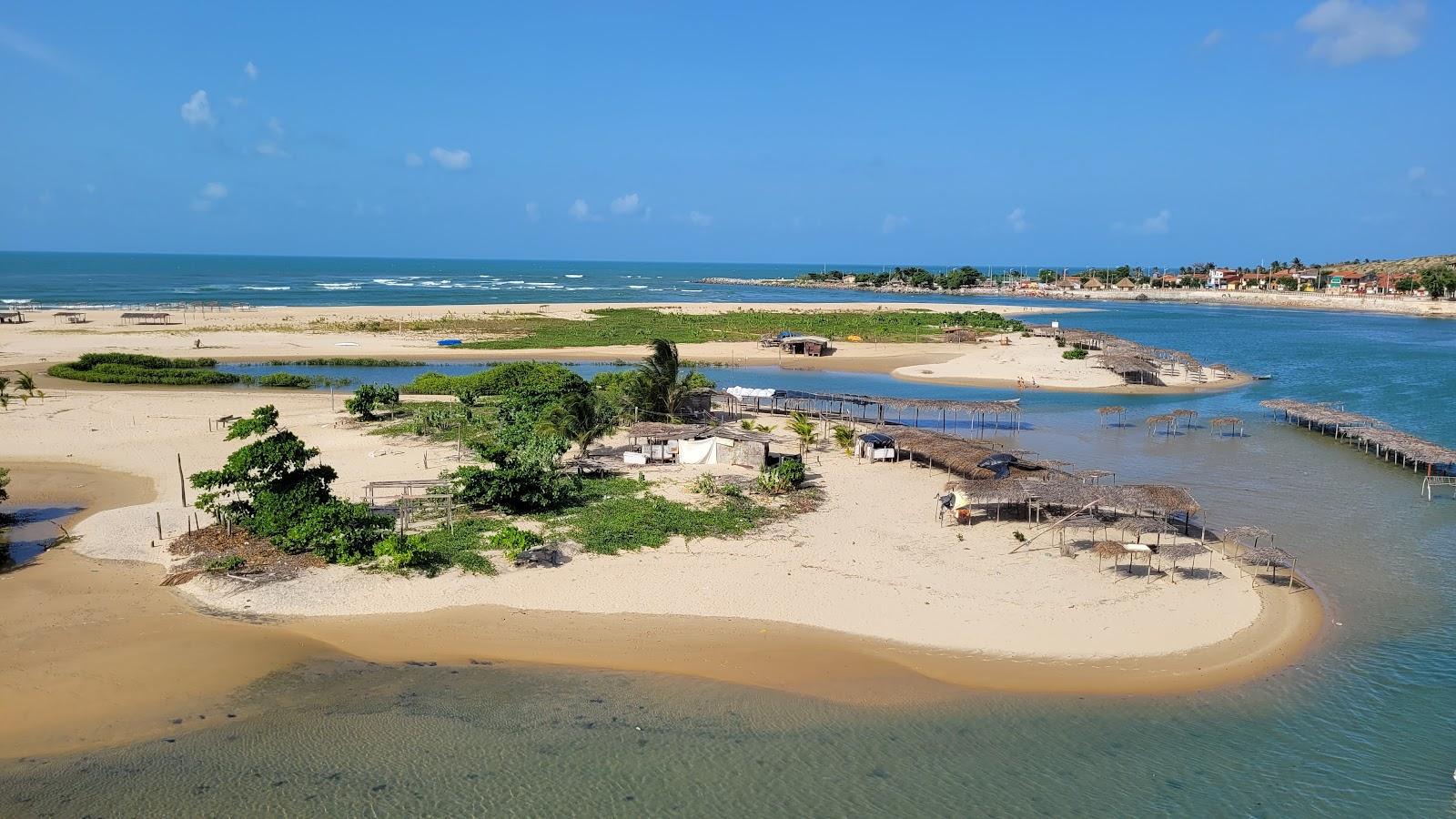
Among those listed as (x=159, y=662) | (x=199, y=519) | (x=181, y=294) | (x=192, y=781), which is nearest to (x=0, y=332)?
(x=181, y=294)

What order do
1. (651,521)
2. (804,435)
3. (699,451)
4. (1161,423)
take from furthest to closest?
1. (1161,423)
2. (804,435)
3. (699,451)
4. (651,521)

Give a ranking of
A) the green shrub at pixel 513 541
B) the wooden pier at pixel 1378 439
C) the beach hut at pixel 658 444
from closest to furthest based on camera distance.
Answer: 1. the green shrub at pixel 513 541
2. the beach hut at pixel 658 444
3. the wooden pier at pixel 1378 439

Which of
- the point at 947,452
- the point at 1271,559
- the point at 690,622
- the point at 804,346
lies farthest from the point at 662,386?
the point at 804,346

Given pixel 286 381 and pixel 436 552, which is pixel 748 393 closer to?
pixel 436 552

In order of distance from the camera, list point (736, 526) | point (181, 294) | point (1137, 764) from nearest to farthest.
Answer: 1. point (1137, 764)
2. point (736, 526)
3. point (181, 294)

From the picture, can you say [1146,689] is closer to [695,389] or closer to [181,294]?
[695,389]

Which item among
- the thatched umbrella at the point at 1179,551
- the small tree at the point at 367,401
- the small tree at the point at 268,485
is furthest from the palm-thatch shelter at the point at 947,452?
the small tree at the point at 367,401

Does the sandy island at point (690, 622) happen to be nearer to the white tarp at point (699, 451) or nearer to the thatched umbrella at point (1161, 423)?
the white tarp at point (699, 451)
